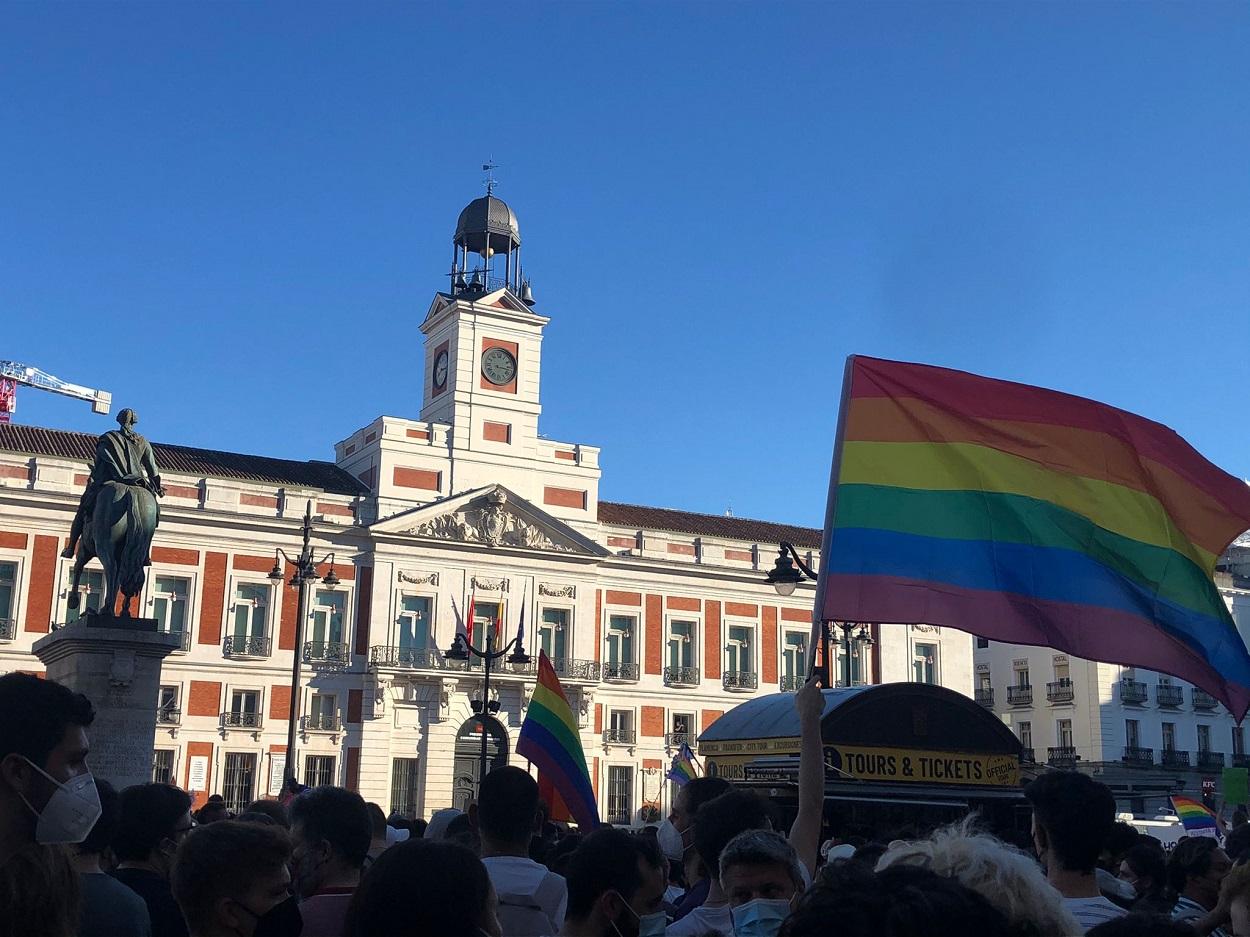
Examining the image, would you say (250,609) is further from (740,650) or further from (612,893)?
(612,893)

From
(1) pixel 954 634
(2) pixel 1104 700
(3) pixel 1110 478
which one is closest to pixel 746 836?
(3) pixel 1110 478

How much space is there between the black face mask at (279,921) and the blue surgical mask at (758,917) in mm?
1344

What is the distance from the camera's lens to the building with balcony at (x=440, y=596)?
130 ft

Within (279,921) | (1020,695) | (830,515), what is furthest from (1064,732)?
(279,921)

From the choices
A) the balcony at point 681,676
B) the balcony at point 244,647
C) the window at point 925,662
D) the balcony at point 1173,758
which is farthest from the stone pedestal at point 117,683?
the balcony at point 1173,758

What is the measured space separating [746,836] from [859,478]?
12.2ft

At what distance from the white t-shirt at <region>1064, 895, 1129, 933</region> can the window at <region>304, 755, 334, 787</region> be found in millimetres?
38290

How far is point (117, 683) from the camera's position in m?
14.8

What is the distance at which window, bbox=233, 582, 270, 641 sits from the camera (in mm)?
41156

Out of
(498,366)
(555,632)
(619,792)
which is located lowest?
(619,792)

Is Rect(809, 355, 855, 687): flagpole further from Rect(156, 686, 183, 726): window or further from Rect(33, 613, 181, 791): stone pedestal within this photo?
Rect(156, 686, 183, 726): window

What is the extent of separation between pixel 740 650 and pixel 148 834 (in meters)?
44.6

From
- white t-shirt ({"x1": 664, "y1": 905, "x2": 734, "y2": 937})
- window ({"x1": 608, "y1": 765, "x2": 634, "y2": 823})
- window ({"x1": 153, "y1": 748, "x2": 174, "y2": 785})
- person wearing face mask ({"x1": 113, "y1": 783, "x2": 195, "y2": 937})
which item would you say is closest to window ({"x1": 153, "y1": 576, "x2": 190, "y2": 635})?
window ({"x1": 153, "y1": 748, "x2": 174, "y2": 785})

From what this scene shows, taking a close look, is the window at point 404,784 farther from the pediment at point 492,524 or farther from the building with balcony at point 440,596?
the pediment at point 492,524
